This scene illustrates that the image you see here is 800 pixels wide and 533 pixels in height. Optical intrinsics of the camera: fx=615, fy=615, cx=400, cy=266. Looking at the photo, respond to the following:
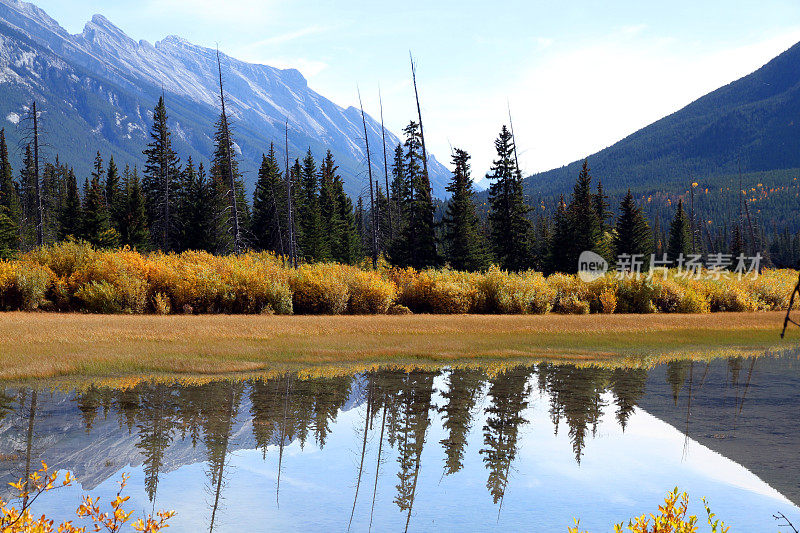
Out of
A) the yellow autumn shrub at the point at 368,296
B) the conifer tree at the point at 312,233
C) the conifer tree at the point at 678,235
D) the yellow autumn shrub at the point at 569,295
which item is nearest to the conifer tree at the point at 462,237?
the yellow autumn shrub at the point at 569,295

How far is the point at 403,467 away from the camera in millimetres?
9273

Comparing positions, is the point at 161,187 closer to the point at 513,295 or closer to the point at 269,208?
the point at 269,208

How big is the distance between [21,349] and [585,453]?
1467 centimetres

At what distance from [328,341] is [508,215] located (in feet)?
105

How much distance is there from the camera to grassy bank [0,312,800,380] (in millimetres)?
16469

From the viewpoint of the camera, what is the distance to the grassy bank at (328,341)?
648 inches

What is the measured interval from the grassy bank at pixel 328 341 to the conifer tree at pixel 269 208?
131 feet

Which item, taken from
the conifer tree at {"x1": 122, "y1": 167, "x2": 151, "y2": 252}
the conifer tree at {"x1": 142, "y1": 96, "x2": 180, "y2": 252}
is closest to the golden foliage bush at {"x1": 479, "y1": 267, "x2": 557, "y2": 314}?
the conifer tree at {"x1": 122, "y1": 167, "x2": 151, "y2": 252}

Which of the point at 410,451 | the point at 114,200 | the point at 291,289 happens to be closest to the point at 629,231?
the point at 291,289

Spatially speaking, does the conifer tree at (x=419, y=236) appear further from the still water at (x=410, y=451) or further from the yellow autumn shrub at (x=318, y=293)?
the still water at (x=410, y=451)

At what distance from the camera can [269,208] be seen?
6531 centimetres

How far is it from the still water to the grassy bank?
2.18 meters

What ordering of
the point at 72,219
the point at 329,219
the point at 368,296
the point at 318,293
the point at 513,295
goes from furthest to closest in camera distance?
the point at 329,219 → the point at 72,219 → the point at 513,295 → the point at 368,296 → the point at 318,293

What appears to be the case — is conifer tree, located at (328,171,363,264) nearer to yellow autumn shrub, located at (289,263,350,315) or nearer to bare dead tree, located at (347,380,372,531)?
yellow autumn shrub, located at (289,263,350,315)
